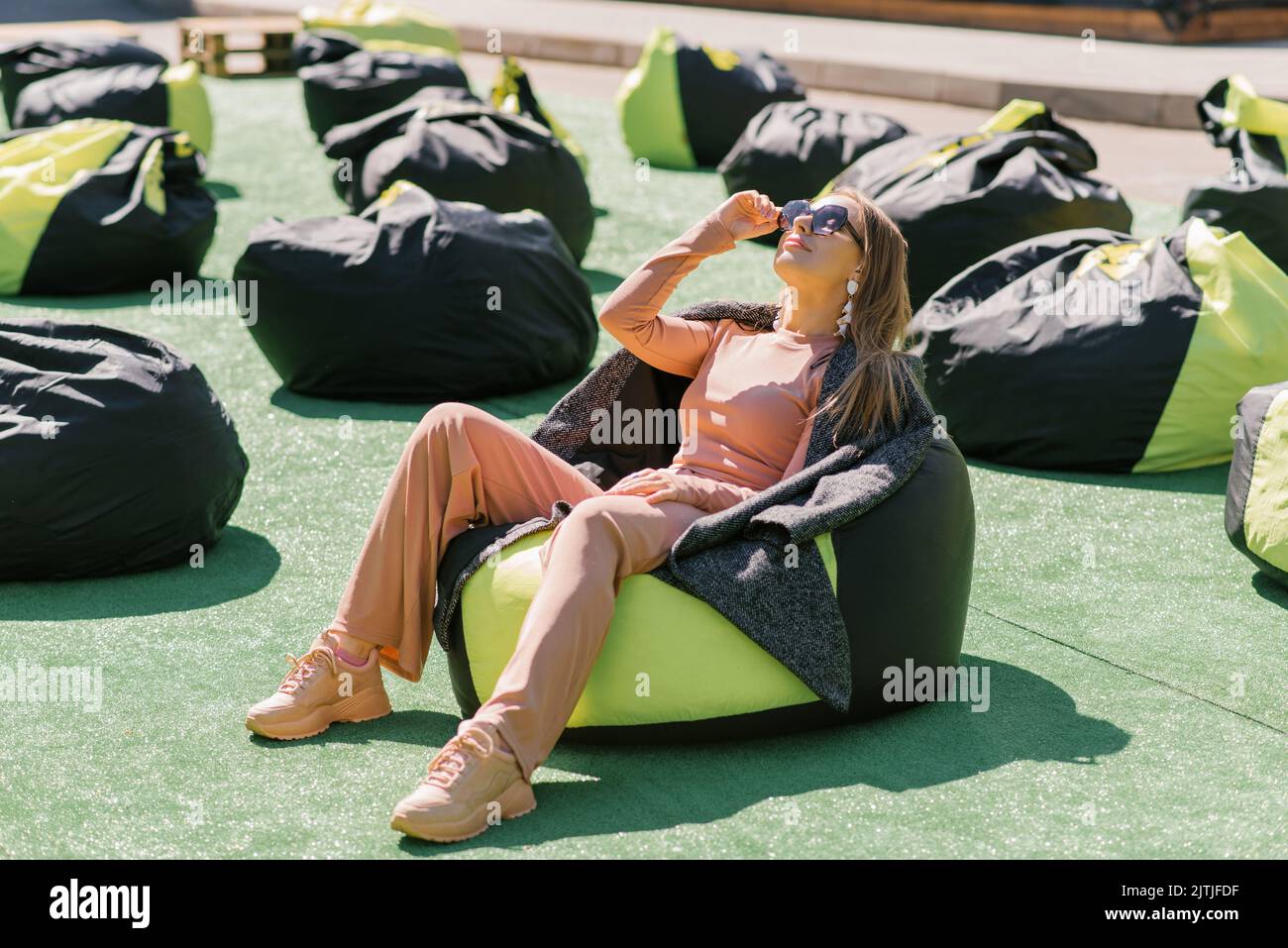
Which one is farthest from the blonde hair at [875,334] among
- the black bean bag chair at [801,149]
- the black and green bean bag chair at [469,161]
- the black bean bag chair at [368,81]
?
the black bean bag chair at [368,81]

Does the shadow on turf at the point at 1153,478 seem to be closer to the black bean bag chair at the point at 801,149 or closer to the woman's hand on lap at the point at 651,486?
the woman's hand on lap at the point at 651,486

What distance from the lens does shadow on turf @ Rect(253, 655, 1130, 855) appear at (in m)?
3.35

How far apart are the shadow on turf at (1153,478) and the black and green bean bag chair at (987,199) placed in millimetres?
1647

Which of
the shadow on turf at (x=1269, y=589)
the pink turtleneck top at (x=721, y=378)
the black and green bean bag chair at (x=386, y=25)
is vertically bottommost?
the black and green bean bag chair at (x=386, y=25)

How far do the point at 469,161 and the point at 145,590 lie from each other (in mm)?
3720

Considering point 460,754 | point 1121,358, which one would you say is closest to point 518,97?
point 1121,358

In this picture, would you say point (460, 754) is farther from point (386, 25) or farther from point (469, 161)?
point (386, 25)

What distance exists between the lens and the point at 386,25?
44.4ft

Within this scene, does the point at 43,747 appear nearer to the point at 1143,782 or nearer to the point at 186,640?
the point at 186,640

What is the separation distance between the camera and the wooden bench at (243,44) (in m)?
15.0

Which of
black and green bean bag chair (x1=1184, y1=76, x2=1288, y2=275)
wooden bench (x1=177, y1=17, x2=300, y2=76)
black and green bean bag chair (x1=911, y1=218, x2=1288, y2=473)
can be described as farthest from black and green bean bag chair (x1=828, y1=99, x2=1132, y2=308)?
wooden bench (x1=177, y1=17, x2=300, y2=76)

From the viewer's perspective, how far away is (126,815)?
133 inches

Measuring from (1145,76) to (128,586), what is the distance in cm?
1140

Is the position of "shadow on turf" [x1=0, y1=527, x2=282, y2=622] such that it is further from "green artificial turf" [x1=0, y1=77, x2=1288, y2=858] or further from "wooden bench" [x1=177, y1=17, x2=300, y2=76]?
"wooden bench" [x1=177, y1=17, x2=300, y2=76]
